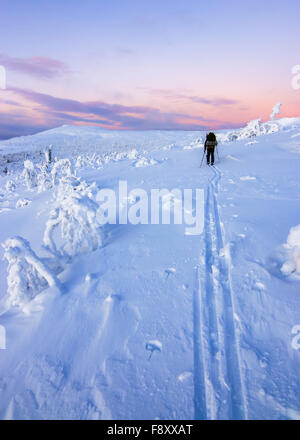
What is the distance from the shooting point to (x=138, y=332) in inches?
107

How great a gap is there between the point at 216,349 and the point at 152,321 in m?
0.80

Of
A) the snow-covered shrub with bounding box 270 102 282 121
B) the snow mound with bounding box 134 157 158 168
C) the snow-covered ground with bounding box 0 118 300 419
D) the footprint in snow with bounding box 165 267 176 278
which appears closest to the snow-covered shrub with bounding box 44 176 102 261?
the snow-covered ground with bounding box 0 118 300 419

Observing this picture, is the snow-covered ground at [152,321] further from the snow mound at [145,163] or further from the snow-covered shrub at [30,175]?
the snow-covered shrub at [30,175]

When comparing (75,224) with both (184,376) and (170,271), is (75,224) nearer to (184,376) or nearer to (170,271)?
(170,271)

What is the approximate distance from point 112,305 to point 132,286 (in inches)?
18.8

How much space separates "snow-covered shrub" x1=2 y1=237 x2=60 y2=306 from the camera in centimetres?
326

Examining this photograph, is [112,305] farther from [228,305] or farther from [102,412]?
[228,305]
